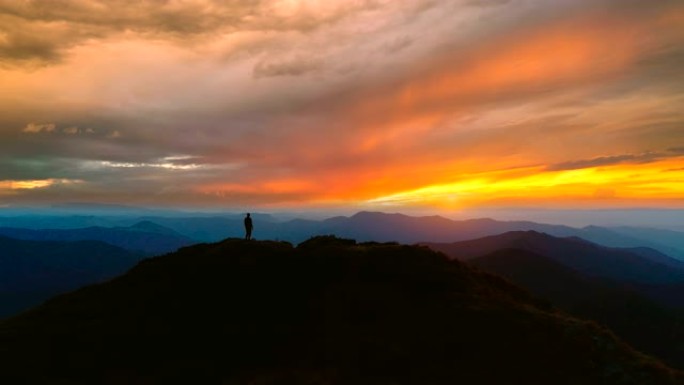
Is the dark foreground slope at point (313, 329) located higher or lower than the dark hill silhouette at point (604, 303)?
higher

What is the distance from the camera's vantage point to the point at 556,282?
17500 cm

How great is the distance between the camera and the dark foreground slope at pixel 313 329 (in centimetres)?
2759

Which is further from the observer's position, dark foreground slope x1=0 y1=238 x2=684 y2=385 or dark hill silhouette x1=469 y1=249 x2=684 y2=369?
dark hill silhouette x1=469 y1=249 x2=684 y2=369

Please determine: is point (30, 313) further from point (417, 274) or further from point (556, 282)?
point (556, 282)

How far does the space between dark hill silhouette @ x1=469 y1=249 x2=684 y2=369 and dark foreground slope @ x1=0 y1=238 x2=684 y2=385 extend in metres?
100

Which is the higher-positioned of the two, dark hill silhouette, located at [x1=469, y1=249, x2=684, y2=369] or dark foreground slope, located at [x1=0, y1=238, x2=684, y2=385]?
dark foreground slope, located at [x1=0, y1=238, x2=684, y2=385]

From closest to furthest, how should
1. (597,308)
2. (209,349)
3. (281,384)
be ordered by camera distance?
(281,384)
(209,349)
(597,308)

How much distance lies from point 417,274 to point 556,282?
6192 inches

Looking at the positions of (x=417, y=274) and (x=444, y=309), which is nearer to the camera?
(x=444, y=309)

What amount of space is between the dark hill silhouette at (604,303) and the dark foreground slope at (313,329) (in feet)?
329

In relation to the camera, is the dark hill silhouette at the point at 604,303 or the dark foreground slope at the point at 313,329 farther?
the dark hill silhouette at the point at 604,303

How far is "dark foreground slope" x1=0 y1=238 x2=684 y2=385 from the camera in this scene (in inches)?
1086

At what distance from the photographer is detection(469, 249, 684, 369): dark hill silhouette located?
4818 inches

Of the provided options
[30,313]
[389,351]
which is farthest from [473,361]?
[30,313]
